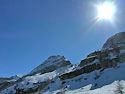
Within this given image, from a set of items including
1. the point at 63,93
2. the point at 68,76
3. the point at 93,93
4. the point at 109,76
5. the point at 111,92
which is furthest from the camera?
the point at 68,76

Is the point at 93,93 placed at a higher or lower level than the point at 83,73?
lower

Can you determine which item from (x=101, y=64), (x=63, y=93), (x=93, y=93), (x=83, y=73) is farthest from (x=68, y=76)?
(x=93, y=93)

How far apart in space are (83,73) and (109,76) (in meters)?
10.3

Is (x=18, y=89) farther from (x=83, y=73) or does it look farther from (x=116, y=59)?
(x=116, y=59)

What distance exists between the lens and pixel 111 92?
18656 mm

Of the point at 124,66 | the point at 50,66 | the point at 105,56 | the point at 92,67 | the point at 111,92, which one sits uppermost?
the point at 50,66

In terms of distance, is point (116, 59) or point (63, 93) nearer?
point (63, 93)

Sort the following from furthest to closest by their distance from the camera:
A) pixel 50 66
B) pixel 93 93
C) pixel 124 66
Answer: pixel 50 66
pixel 124 66
pixel 93 93

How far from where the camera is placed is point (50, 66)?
7438cm

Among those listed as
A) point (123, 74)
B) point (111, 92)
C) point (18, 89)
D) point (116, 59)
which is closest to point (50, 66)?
point (18, 89)

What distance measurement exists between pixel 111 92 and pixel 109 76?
1079 cm

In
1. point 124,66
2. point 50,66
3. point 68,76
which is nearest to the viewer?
point 124,66

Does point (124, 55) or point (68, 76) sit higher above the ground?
point (124, 55)

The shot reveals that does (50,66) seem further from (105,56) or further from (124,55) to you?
(124,55)
